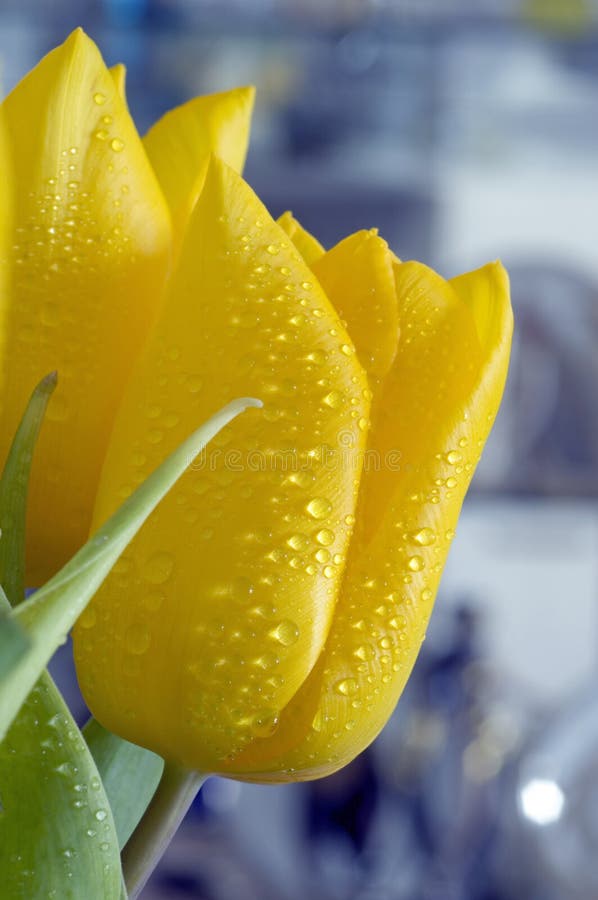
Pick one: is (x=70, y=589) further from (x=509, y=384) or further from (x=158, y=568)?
(x=509, y=384)

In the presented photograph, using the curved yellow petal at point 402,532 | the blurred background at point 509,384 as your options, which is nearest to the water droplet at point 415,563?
the curved yellow petal at point 402,532

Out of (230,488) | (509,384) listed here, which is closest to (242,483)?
(230,488)

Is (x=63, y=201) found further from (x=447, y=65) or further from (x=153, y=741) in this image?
(x=447, y=65)

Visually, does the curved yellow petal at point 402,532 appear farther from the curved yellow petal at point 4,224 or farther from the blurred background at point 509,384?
the blurred background at point 509,384

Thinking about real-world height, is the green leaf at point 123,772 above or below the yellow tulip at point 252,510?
below

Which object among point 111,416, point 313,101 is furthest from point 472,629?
point 313,101

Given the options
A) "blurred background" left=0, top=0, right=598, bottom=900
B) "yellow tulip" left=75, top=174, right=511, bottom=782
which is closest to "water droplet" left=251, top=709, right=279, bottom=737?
"yellow tulip" left=75, top=174, right=511, bottom=782
